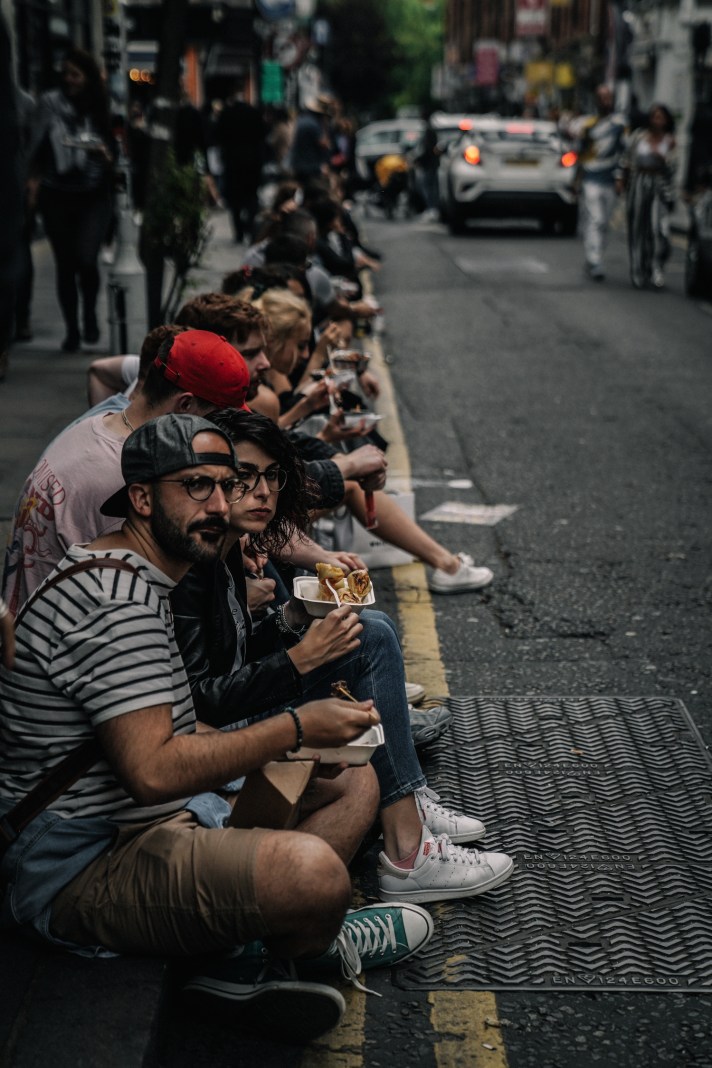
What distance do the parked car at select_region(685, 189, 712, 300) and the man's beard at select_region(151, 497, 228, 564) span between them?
12602 mm

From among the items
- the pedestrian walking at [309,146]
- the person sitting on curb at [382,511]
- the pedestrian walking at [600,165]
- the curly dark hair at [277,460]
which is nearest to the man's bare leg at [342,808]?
the curly dark hair at [277,460]

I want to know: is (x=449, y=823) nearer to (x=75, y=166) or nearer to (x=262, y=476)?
(x=262, y=476)

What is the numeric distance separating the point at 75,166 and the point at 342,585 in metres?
6.69

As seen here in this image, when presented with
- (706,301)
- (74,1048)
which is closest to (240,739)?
(74,1048)

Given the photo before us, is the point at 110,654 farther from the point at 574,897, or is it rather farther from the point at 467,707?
the point at 467,707

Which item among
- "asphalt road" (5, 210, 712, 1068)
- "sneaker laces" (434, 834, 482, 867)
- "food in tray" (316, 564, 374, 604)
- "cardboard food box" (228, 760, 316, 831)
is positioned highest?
"food in tray" (316, 564, 374, 604)

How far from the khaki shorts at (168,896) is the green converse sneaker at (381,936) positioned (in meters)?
0.46

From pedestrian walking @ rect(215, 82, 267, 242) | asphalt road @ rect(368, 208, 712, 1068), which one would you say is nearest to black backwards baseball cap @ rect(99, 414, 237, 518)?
asphalt road @ rect(368, 208, 712, 1068)

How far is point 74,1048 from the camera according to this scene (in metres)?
2.80

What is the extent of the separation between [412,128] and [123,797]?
40918mm

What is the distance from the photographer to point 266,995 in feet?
10.3

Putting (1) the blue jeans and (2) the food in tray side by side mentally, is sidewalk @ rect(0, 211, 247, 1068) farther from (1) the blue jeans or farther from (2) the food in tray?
(2) the food in tray

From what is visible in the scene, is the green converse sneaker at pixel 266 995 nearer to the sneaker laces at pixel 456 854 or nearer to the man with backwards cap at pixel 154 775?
the man with backwards cap at pixel 154 775

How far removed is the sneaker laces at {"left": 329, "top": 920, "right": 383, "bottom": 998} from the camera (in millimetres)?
3389
